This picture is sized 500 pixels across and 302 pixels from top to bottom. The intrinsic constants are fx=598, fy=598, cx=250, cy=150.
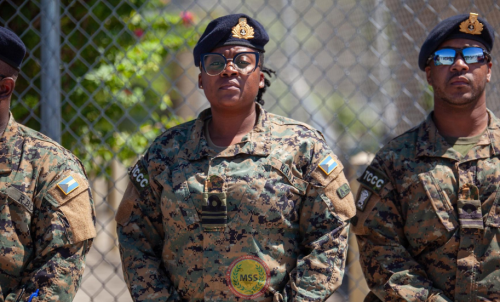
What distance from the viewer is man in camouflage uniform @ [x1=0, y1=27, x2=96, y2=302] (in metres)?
2.56

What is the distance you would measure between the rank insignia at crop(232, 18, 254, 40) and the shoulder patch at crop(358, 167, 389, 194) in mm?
856

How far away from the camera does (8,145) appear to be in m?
2.73

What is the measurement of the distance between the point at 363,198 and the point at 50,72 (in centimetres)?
181

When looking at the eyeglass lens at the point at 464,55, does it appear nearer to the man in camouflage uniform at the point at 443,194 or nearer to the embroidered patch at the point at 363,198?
the man in camouflage uniform at the point at 443,194

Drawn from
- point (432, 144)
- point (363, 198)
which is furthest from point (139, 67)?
point (432, 144)

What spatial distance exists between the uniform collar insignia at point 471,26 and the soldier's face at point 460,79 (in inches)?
1.7

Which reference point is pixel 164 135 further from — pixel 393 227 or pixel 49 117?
pixel 393 227

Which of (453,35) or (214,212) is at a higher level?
(453,35)

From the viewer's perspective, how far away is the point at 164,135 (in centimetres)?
282

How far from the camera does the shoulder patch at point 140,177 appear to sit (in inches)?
107

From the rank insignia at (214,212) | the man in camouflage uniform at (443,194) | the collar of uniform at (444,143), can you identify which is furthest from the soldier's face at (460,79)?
the rank insignia at (214,212)

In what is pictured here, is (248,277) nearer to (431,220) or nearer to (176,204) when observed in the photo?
(176,204)

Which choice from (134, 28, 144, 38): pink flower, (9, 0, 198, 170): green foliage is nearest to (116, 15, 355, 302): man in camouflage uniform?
(9, 0, 198, 170): green foliage

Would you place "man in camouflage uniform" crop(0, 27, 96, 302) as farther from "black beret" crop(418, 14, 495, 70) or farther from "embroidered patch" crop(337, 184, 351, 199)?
"black beret" crop(418, 14, 495, 70)
